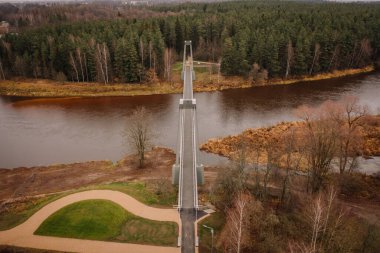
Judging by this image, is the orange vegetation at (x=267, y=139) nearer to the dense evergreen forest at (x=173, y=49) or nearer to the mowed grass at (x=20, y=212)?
the mowed grass at (x=20, y=212)

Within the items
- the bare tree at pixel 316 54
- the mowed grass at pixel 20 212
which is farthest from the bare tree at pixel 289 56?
the mowed grass at pixel 20 212

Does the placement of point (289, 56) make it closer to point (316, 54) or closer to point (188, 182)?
point (316, 54)

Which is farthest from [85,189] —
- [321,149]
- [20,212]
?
[321,149]

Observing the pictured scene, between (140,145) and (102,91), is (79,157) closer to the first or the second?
(140,145)

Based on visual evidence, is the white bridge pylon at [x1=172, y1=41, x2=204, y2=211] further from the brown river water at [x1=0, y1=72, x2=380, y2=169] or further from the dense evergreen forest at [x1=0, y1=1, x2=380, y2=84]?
the dense evergreen forest at [x1=0, y1=1, x2=380, y2=84]

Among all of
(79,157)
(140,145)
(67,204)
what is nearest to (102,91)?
(79,157)
